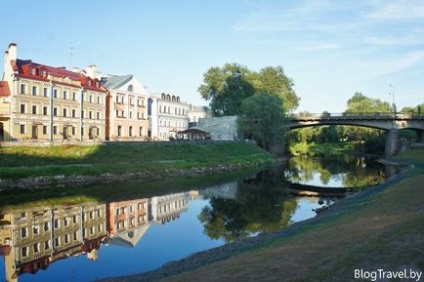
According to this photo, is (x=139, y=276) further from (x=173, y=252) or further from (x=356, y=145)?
(x=356, y=145)

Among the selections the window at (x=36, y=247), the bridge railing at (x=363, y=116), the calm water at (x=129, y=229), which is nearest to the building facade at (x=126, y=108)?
the bridge railing at (x=363, y=116)

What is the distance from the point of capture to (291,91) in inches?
4788

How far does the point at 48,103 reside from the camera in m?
63.8

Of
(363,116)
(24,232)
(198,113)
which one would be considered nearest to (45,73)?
(24,232)

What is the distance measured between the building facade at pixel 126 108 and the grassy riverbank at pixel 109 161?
16565 mm

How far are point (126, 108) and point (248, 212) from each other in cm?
5330

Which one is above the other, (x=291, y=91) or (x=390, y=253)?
(x=291, y=91)

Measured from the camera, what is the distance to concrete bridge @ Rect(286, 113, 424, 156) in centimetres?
8744

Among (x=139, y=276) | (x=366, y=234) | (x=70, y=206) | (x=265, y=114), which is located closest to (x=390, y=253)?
(x=366, y=234)

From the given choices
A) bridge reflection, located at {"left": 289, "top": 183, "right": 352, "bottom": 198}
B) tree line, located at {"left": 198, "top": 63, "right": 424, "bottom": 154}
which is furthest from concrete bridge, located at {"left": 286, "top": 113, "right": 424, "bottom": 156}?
bridge reflection, located at {"left": 289, "top": 183, "right": 352, "bottom": 198}

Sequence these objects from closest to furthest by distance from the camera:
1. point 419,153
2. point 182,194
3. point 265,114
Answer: point 182,194, point 419,153, point 265,114

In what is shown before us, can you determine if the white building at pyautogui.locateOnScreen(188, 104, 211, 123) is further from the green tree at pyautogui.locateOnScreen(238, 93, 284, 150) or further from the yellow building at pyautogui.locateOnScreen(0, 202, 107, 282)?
the yellow building at pyautogui.locateOnScreen(0, 202, 107, 282)

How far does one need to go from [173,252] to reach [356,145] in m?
106

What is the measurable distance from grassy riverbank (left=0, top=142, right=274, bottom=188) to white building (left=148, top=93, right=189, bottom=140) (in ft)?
63.9
